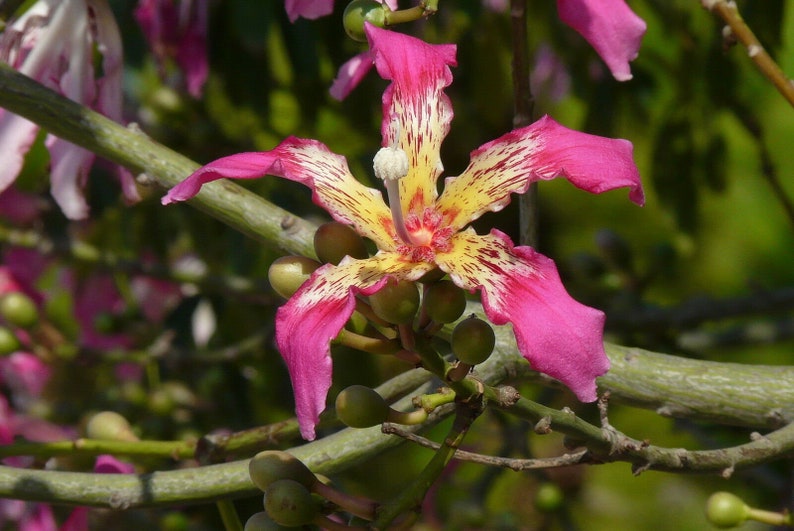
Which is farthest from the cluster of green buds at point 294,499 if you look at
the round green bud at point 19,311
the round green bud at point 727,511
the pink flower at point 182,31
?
the round green bud at point 19,311

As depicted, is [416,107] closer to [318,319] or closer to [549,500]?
[318,319]

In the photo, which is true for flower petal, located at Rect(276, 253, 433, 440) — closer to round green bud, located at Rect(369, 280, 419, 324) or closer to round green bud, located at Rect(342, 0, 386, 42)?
round green bud, located at Rect(369, 280, 419, 324)

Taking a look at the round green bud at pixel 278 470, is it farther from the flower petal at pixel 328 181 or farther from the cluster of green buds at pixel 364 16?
the cluster of green buds at pixel 364 16

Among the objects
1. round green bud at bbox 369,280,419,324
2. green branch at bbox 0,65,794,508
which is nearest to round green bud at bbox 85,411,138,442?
green branch at bbox 0,65,794,508

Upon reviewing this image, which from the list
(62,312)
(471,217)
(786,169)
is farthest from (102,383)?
(786,169)

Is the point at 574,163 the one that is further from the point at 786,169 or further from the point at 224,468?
the point at 786,169

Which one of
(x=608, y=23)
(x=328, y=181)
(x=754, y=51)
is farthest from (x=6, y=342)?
(x=754, y=51)
